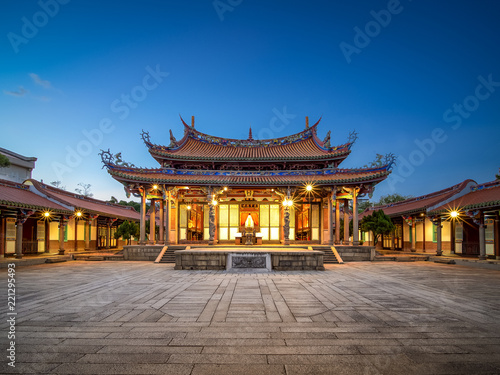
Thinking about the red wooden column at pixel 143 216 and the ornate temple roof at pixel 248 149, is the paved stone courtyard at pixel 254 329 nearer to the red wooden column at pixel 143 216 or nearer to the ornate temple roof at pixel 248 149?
the red wooden column at pixel 143 216

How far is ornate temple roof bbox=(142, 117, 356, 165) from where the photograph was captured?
19641 millimetres

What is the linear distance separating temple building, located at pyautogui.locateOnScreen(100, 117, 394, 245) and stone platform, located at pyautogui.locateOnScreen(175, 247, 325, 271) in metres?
5.63

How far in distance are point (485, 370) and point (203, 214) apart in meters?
19.1

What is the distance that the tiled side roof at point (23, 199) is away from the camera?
14.5 metres

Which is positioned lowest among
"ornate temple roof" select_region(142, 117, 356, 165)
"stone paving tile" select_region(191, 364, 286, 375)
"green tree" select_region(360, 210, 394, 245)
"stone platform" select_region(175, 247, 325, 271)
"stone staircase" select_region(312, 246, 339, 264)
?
"stone staircase" select_region(312, 246, 339, 264)

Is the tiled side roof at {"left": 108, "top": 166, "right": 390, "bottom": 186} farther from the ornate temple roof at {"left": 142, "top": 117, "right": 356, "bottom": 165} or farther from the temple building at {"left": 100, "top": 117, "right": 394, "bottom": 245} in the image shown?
the ornate temple roof at {"left": 142, "top": 117, "right": 356, "bottom": 165}

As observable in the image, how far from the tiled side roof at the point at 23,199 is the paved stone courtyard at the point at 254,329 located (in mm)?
8308

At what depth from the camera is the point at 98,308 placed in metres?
5.89

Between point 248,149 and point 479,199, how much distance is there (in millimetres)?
14503

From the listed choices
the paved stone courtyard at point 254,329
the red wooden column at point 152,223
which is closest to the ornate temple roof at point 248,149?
the red wooden column at point 152,223

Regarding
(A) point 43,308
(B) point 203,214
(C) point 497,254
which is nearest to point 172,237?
(B) point 203,214

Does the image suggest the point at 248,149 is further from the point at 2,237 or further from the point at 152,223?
the point at 2,237

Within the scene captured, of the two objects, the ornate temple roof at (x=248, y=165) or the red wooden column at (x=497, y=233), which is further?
the ornate temple roof at (x=248, y=165)

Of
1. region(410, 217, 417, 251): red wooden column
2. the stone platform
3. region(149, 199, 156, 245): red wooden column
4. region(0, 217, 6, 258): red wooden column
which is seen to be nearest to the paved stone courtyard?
the stone platform
